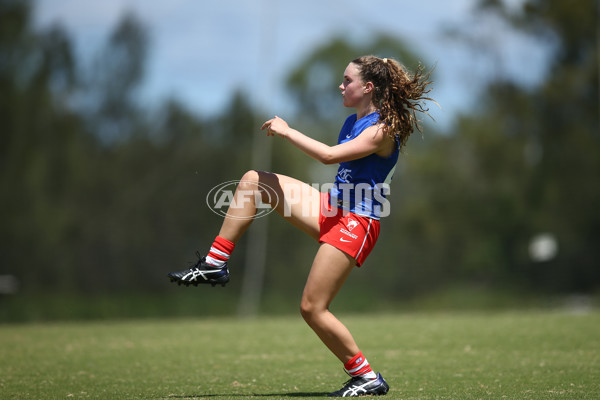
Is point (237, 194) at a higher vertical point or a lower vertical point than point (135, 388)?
higher

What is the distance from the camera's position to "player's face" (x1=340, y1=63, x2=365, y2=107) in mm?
4453

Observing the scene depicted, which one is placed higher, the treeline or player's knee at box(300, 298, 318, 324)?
the treeline

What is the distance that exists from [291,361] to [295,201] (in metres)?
2.22

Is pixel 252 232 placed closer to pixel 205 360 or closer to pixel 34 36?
pixel 34 36

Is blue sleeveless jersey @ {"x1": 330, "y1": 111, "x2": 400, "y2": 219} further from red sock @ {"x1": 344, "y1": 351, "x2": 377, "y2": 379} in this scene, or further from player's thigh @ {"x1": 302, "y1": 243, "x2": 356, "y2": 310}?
red sock @ {"x1": 344, "y1": 351, "x2": 377, "y2": 379}

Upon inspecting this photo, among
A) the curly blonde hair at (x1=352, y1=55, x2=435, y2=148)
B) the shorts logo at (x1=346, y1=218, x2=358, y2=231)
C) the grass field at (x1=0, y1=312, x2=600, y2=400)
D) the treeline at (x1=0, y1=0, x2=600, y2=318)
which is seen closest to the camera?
the shorts logo at (x1=346, y1=218, x2=358, y2=231)

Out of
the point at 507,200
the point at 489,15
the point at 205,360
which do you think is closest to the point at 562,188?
the point at 507,200

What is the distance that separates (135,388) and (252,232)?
8465 millimetres

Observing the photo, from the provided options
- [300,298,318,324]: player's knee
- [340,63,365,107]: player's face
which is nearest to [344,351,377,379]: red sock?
[300,298,318,324]: player's knee

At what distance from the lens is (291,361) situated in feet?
20.3

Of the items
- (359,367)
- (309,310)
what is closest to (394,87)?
(309,310)

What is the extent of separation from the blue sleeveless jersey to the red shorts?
5 centimetres

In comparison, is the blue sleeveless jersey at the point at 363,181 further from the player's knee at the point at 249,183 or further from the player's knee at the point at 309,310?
the player's knee at the point at 309,310

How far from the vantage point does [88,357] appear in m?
6.48
